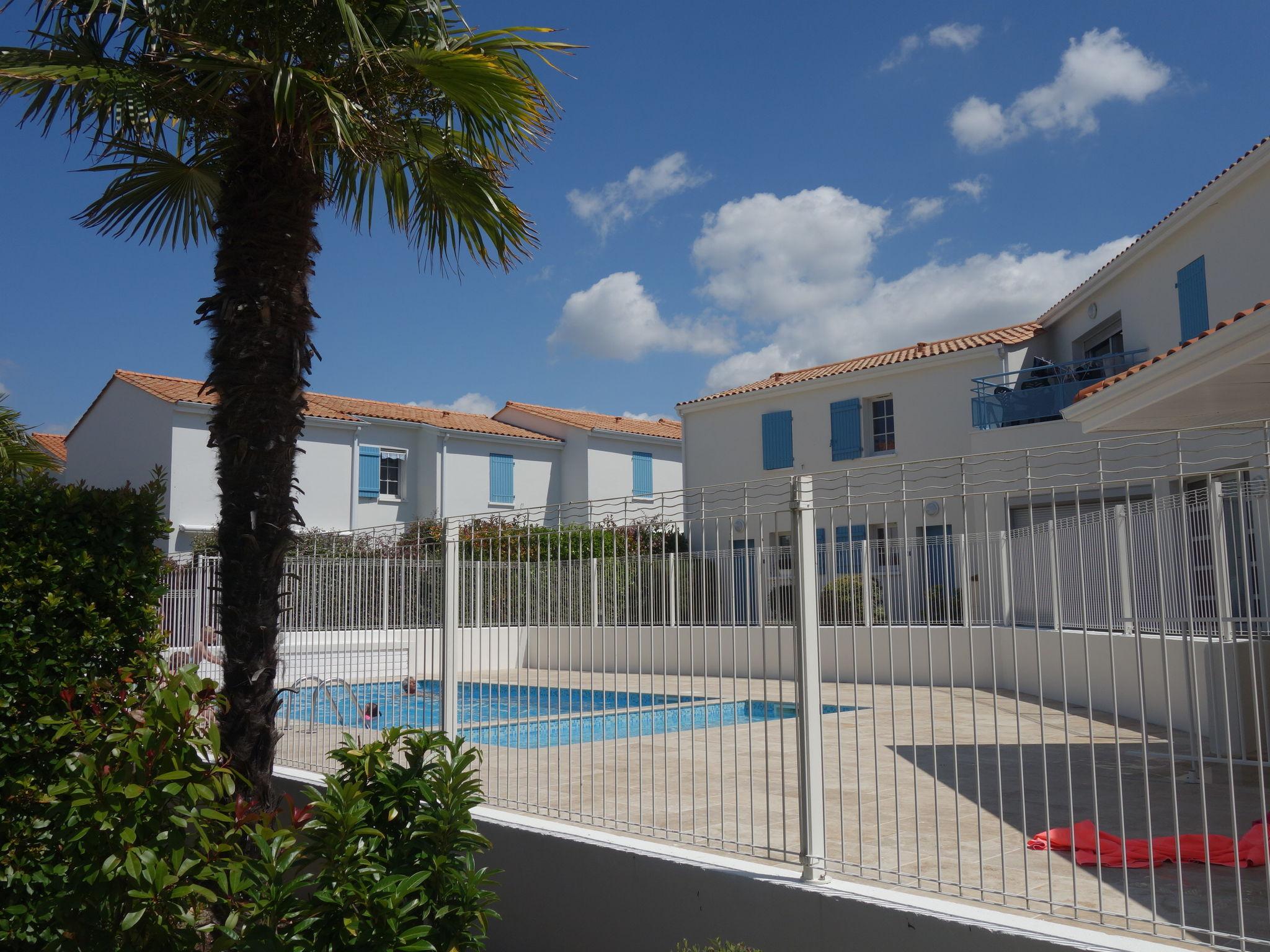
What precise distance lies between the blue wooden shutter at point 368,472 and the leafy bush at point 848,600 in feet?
86.7

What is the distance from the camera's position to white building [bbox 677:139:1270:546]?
1697 centimetres

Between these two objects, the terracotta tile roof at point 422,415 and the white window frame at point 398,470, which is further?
the terracotta tile roof at point 422,415

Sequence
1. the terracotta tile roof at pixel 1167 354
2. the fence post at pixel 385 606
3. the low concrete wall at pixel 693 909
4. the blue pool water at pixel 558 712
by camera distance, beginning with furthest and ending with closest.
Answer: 1. the fence post at pixel 385 606
2. the blue pool water at pixel 558 712
3. the terracotta tile roof at pixel 1167 354
4. the low concrete wall at pixel 693 909

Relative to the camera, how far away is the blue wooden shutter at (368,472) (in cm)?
3006

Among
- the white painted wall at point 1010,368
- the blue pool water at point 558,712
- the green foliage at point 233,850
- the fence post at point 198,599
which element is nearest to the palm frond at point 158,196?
the green foliage at point 233,850

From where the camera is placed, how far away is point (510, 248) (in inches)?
273

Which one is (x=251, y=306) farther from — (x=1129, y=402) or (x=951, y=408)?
(x=951, y=408)

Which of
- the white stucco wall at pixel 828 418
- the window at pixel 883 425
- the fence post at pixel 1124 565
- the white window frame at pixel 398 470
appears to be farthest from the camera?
the white window frame at pixel 398 470

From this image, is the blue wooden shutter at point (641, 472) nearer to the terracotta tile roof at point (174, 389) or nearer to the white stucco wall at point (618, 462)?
the white stucco wall at point (618, 462)

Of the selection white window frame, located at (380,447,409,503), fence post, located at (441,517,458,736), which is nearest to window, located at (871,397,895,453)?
white window frame, located at (380,447,409,503)

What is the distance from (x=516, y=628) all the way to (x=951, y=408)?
20497mm

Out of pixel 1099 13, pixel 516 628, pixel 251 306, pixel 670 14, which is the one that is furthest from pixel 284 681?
pixel 1099 13

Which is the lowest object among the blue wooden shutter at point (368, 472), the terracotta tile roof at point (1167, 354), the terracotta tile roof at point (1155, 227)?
the terracotta tile roof at point (1167, 354)

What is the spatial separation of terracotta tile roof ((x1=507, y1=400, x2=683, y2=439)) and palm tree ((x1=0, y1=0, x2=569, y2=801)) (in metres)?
28.3
